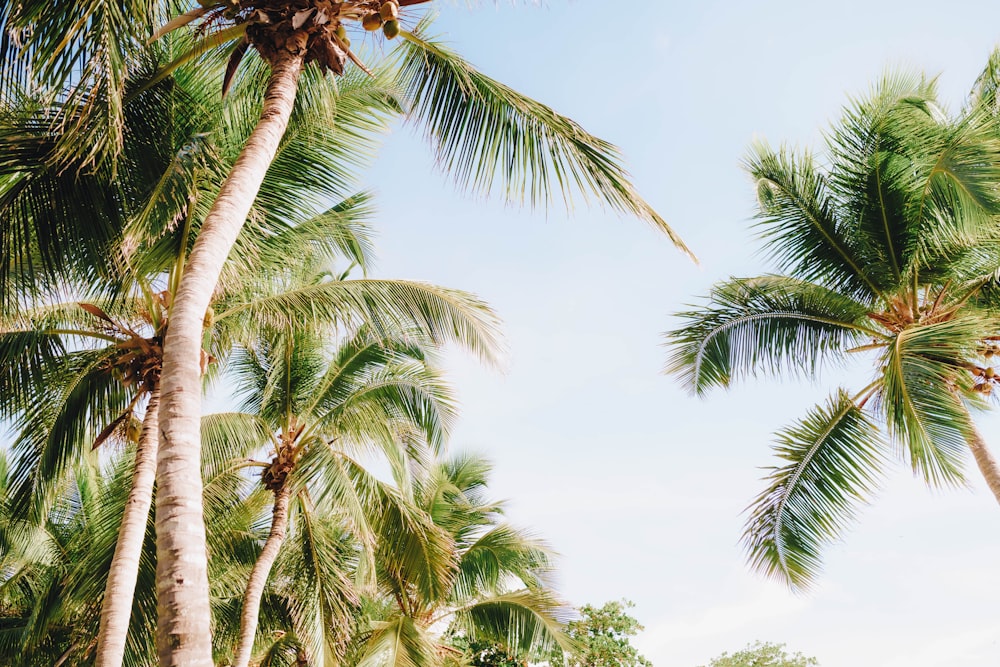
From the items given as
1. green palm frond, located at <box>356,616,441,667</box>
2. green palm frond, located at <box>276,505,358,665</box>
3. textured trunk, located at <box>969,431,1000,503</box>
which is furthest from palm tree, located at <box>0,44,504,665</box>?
textured trunk, located at <box>969,431,1000,503</box>

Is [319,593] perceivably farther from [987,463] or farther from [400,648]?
[987,463]

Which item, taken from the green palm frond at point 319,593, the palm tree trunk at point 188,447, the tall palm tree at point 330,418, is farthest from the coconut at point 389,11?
the green palm frond at point 319,593

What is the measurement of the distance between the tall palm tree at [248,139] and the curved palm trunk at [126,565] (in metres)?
1.80

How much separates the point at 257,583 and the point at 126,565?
3.16 meters

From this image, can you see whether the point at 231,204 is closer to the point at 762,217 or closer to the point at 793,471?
the point at 793,471

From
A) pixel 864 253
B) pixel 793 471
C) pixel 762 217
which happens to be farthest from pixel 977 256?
pixel 793 471

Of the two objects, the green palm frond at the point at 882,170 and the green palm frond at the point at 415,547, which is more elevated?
the green palm frond at the point at 882,170

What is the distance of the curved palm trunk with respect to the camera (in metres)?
4.62

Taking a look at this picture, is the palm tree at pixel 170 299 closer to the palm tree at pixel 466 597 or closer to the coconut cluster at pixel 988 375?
the palm tree at pixel 466 597

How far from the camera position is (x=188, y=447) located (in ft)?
9.70

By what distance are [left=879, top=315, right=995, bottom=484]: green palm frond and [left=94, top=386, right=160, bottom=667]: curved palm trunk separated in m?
5.99

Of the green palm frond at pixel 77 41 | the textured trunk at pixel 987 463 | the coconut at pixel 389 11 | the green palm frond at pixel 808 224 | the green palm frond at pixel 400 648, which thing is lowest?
the green palm frond at pixel 400 648

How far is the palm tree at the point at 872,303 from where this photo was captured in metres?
6.71

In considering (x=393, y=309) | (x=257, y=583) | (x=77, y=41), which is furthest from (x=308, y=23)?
(x=257, y=583)
